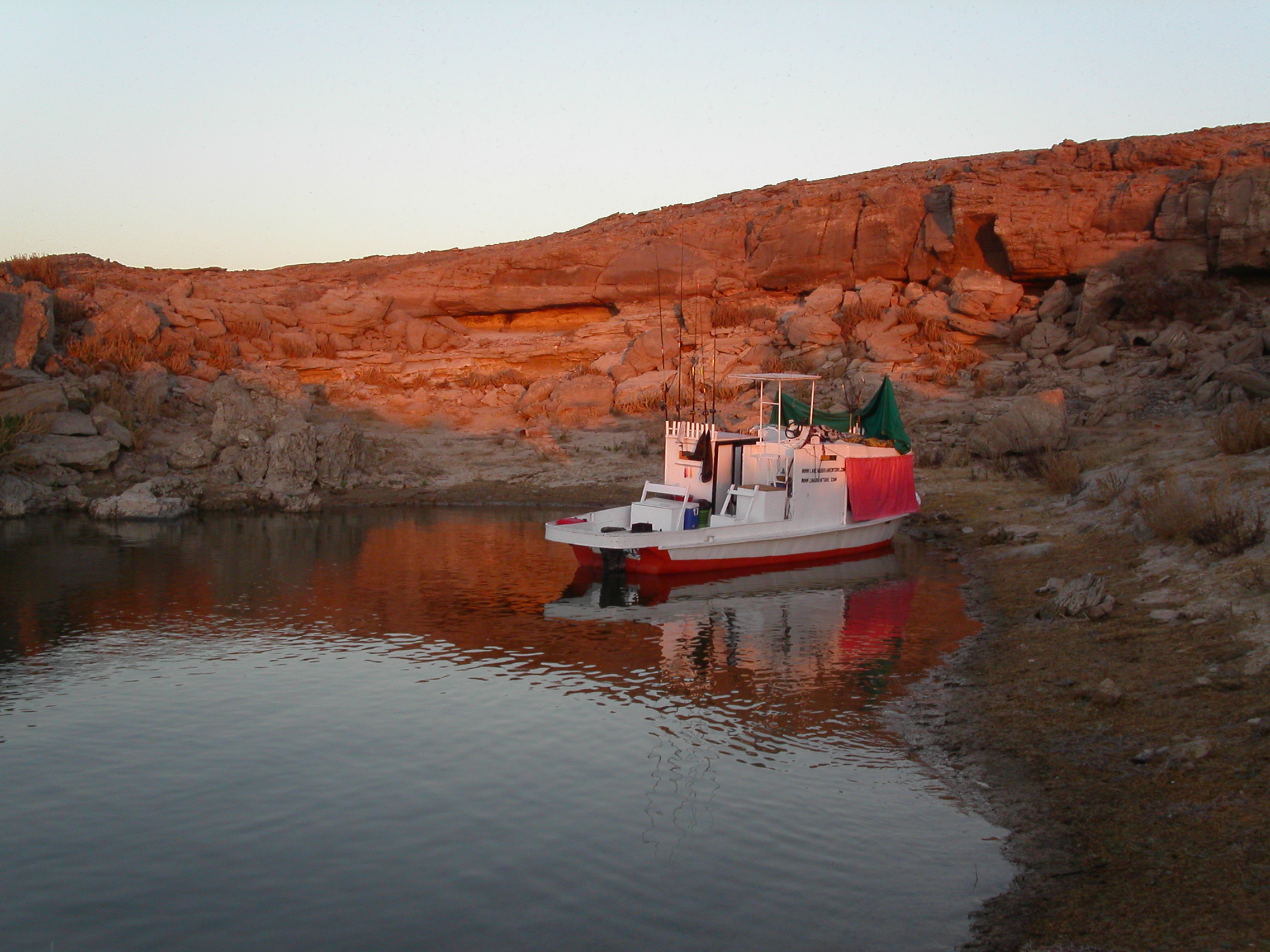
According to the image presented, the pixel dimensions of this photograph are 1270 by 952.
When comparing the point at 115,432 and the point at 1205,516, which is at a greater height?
the point at 115,432

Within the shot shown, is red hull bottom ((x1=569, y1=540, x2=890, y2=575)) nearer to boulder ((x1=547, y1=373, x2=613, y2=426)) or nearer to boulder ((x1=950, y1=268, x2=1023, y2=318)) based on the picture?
boulder ((x1=547, y1=373, x2=613, y2=426))

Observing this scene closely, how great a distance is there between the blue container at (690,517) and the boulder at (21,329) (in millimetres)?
17481

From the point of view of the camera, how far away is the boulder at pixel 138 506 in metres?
22.2

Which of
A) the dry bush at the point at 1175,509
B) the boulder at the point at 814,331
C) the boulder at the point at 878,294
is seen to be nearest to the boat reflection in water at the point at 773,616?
the dry bush at the point at 1175,509

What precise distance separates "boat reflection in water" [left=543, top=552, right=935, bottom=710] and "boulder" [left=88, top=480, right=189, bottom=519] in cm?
1071

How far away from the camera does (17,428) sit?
23.2m

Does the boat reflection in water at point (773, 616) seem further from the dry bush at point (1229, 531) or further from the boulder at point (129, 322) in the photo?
the boulder at point (129, 322)

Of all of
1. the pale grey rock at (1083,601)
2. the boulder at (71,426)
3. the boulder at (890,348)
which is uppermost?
the boulder at (890,348)

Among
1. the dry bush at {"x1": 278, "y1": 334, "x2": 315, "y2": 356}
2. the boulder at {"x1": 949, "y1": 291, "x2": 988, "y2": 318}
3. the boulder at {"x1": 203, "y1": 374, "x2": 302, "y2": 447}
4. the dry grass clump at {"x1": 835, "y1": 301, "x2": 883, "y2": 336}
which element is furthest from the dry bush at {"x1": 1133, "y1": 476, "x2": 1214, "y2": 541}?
the dry bush at {"x1": 278, "y1": 334, "x2": 315, "y2": 356}

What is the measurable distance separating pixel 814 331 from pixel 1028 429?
997cm

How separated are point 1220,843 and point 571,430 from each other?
77.9ft

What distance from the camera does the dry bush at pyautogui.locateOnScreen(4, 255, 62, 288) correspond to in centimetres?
3181

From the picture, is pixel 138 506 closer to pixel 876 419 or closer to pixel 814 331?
pixel 876 419

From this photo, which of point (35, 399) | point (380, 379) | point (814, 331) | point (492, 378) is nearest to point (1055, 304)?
point (814, 331)
